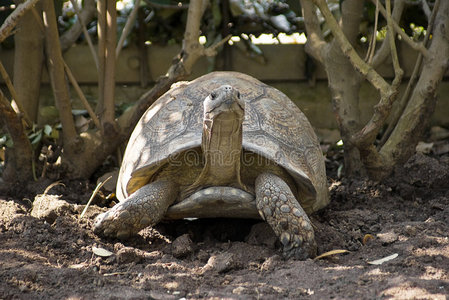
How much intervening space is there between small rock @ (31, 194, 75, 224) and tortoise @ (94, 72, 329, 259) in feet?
1.16

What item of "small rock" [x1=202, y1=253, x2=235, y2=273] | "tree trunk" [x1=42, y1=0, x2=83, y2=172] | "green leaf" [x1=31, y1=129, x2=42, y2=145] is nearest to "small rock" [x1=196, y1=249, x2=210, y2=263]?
"small rock" [x1=202, y1=253, x2=235, y2=273]

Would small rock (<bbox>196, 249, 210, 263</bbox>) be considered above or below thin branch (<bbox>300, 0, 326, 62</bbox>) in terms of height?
below

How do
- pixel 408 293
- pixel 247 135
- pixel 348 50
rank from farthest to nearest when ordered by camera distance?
pixel 348 50 < pixel 247 135 < pixel 408 293

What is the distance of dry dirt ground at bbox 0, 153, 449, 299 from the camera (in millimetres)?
2480

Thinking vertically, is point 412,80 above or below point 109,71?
below

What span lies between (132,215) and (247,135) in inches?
33.2

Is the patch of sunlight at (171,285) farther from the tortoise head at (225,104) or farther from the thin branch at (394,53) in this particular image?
the thin branch at (394,53)

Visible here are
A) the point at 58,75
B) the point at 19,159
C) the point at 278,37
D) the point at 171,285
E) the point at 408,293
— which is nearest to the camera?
the point at 408,293

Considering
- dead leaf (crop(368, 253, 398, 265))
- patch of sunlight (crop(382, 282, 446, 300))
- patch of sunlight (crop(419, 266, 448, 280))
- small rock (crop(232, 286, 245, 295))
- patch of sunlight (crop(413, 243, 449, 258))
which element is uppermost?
patch of sunlight (crop(382, 282, 446, 300))

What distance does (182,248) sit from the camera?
312 centimetres

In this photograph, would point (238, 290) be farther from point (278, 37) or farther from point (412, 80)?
point (278, 37)

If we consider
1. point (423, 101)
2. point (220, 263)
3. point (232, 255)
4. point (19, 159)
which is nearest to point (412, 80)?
point (423, 101)

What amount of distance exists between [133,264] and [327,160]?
277cm

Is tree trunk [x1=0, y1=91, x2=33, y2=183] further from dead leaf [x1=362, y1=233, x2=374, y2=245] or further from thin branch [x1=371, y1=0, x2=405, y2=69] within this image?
thin branch [x1=371, y1=0, x2=405, y2=69]
